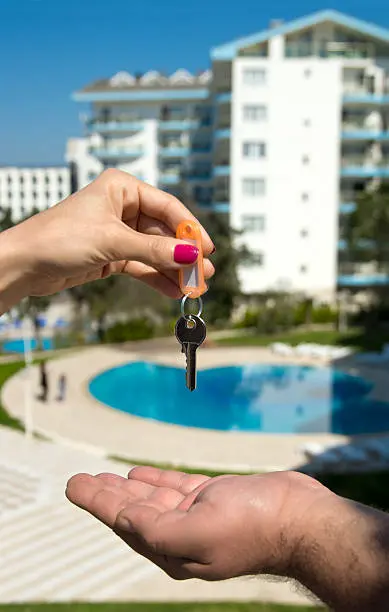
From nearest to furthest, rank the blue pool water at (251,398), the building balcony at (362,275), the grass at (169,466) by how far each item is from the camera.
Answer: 1. the grass at (169,466)
2. the blue pool water at (251,398)
3. the building balcony at (362,275)

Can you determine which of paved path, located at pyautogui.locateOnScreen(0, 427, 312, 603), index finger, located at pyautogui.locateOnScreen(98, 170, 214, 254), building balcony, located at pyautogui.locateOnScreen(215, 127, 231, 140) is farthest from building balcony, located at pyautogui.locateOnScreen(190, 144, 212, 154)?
index finger, located at pyautogui.locateOnScreen(98, 170, 214, 254)

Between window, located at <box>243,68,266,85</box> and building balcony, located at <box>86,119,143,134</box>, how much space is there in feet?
50.3

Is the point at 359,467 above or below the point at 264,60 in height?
below

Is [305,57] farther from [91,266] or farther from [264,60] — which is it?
[91,266]

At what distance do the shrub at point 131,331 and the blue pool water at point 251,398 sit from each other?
4454 millimetres

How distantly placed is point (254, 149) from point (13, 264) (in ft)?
131

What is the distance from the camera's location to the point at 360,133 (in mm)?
42250

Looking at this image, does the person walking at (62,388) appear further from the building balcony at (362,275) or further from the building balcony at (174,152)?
the building balcony at (174,152)

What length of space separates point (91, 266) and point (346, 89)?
43277mm

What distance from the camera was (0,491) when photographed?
13.8m

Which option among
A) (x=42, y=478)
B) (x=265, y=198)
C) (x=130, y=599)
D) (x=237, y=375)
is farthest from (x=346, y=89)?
(x=130, y=599)

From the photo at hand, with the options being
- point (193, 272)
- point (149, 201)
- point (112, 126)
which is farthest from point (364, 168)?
point (193, 272)

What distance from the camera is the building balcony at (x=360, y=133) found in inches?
1662

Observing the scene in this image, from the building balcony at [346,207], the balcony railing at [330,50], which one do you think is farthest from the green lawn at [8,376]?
the balcony railing at [330,50]
